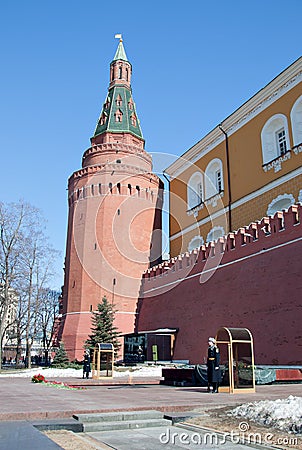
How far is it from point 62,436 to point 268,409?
2.36 meters

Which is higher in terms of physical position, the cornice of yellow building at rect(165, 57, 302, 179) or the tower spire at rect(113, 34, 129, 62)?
the tower spire at rect(113, 34, 129, 62)

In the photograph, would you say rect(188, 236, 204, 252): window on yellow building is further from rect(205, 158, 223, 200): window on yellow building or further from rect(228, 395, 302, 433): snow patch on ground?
rect(228, 395, 302, 433): snow patch on ground

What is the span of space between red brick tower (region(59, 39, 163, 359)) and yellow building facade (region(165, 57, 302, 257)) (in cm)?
229

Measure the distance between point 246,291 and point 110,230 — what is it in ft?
41.5

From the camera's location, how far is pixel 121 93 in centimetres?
3256

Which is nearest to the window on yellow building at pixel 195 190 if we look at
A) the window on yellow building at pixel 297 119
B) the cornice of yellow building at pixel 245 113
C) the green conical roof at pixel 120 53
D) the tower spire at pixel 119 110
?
the cornice of yellow building at pixel 245 113

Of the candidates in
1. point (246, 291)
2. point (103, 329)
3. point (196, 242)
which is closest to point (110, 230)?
point (196, 242)

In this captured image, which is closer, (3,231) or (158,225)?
(3,231)

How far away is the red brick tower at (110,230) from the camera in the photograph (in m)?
25.8

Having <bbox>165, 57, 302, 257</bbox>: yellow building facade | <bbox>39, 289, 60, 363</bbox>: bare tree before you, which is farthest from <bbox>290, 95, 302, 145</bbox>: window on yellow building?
<bbox>39, 289, 60, 363</bbox>: bare tree

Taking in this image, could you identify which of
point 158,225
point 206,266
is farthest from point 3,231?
point 206,266

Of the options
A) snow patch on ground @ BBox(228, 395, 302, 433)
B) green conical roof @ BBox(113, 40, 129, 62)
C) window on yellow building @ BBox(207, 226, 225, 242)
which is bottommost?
snow patch on ground @ BBox(228, 395, 302, 433)

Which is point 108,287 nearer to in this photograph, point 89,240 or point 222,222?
point 89,240

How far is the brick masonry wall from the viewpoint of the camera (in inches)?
536
